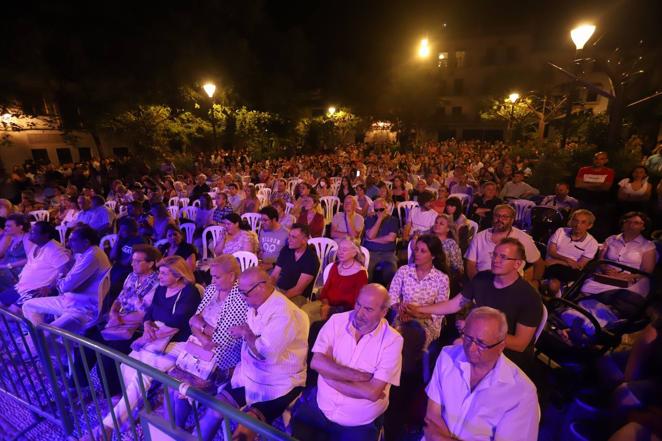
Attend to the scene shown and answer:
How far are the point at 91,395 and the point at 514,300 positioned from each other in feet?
11.5

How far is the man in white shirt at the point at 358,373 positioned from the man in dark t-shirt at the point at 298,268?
147 centimetres

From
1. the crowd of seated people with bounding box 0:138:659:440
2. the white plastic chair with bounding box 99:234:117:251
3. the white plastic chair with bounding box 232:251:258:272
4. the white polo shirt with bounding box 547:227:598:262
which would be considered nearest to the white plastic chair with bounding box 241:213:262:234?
the crowd of seated people with bounding box 0:138:659:440

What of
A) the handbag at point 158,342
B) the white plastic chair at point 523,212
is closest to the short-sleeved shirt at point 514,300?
the handbag at point 158,342

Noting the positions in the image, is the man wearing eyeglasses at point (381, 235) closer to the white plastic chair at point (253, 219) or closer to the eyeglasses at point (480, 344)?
the white plastic chair at point (253, 219)

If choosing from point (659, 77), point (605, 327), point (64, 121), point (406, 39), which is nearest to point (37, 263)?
point (605, 327)

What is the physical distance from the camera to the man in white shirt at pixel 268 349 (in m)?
2.39

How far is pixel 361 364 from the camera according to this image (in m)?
2.21

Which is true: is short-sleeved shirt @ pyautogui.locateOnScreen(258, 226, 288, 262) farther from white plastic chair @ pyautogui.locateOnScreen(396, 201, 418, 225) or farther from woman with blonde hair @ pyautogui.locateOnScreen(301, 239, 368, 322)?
white plastic chair @ pyautogui.locateOnScreen(396, 201, 418, 225)

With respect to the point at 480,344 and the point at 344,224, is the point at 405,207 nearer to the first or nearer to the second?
the point at 344,224

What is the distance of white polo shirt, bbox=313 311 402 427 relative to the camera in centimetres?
216

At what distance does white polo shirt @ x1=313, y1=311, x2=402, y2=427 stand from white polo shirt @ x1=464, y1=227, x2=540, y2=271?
1.97m

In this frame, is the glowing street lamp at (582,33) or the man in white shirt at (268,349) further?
the glowing street lamp at (582,33)

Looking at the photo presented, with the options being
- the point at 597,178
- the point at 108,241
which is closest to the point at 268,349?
the point at 108,241

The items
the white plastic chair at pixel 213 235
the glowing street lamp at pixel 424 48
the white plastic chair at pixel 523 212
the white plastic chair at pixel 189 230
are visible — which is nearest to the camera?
the white plastic chair at pixel 213 235
